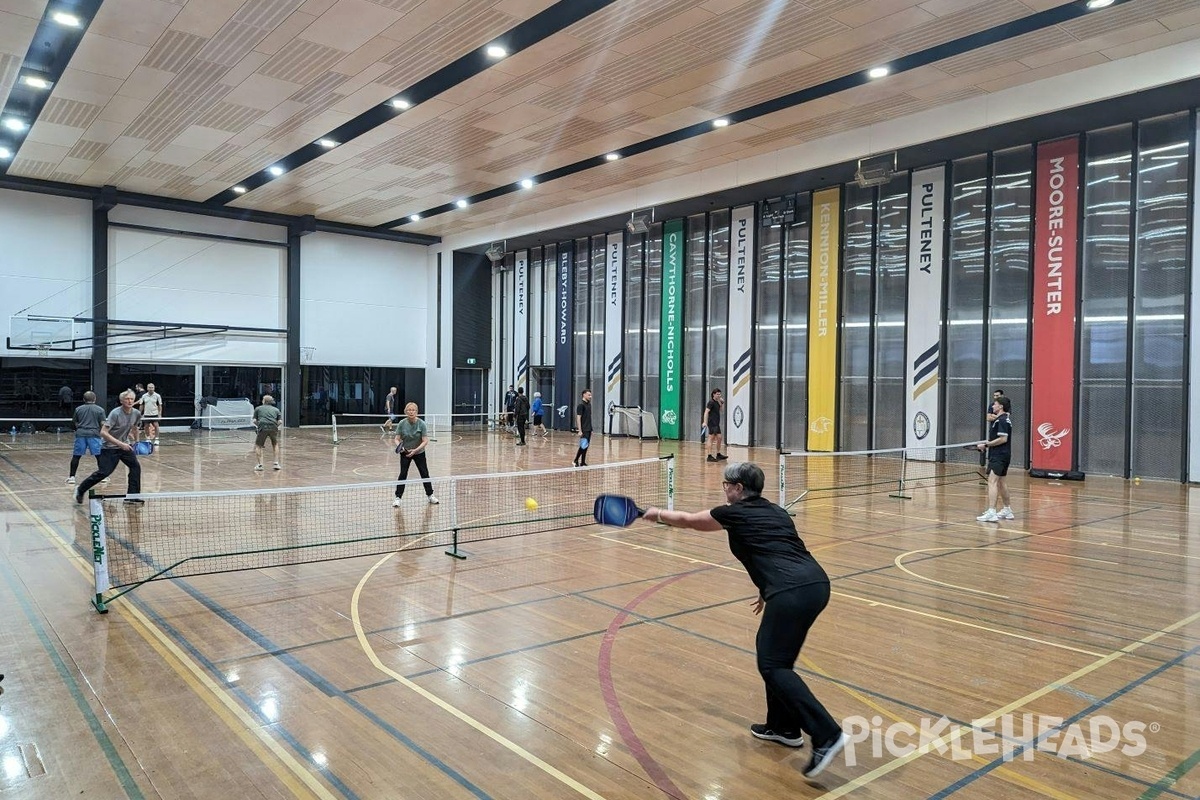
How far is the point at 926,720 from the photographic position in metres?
4.61

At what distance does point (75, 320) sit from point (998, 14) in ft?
91.3

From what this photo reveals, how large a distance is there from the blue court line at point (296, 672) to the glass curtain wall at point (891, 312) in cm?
1831

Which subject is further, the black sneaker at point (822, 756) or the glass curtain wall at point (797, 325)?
the glass curtain wall at point (797, 325)

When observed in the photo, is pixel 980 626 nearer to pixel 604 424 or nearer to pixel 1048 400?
pixel 1048 400

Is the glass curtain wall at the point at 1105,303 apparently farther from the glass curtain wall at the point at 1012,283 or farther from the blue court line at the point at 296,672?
the blue court line at the point at 296,672

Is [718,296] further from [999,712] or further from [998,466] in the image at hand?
[999,712]

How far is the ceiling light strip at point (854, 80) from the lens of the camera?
1309 cm

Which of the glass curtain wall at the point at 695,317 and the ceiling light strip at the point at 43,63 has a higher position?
the ceiling light strip at the point at 43,63

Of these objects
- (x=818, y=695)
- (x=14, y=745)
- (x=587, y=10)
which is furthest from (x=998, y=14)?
(x=14, y=745)

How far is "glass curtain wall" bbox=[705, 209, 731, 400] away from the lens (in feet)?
83.3

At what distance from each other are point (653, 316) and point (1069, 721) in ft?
78.1

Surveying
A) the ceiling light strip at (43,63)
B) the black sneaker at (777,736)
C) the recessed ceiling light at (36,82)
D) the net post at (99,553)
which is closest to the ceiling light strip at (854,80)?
the ceiling light strip at (43,63)

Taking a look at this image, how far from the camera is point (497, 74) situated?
15617mm

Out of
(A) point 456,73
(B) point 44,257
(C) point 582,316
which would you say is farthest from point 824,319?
(B) point 44,257
